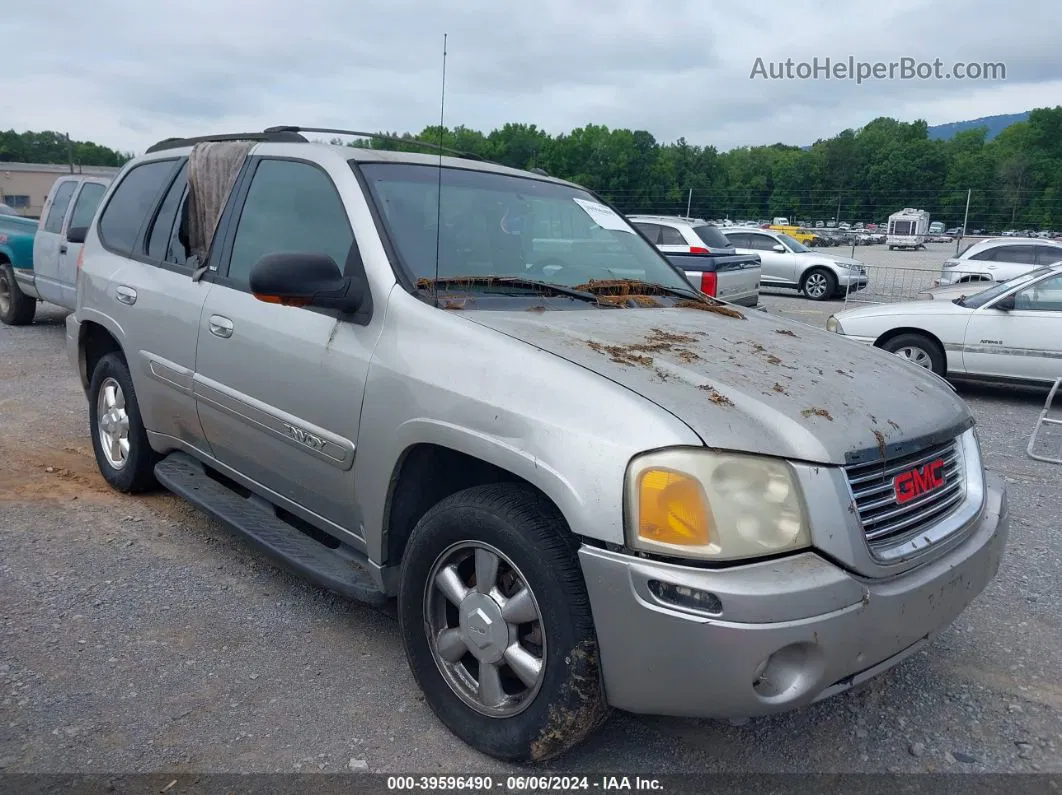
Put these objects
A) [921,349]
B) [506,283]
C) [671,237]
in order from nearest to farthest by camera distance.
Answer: [506,283] < [921,349] < [671,237]

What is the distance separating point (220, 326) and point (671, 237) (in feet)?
35.5

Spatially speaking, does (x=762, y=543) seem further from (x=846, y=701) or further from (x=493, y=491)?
(x=846, y=701)

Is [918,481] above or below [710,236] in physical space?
below

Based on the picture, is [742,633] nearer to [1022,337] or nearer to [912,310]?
[1022,337]

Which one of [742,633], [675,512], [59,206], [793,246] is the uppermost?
[59,206]

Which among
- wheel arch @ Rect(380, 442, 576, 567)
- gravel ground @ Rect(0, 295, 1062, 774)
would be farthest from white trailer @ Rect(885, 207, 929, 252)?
wheel arch @ Rect(380, 442, 576, 567)

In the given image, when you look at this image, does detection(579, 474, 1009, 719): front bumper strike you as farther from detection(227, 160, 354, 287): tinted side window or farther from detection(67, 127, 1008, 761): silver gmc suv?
detection(227, 160, 354, 287): tinted side window

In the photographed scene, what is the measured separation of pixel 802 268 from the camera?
20141 millimetres

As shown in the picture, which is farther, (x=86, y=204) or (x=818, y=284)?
(x=818, y=284)

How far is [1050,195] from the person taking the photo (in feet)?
147

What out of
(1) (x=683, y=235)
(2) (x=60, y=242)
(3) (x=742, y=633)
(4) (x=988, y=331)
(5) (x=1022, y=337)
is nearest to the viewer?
(3) (x=742, y=633)

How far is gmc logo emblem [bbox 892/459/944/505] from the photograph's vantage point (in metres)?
2.39

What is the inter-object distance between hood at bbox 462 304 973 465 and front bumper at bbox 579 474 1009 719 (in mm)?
334

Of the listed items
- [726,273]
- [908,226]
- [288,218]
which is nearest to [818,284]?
[726,273]
